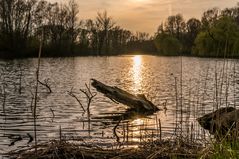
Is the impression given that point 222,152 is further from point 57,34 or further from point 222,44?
point 57,34

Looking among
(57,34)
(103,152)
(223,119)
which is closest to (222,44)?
(223,119)

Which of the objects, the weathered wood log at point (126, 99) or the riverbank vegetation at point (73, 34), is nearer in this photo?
the weathered wood log at point (126, 99)

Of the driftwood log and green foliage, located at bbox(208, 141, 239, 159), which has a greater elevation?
green foliage, located at bbox(208, 141, 239, 159)

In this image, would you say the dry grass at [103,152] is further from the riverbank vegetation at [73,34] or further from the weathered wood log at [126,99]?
the riverbank vegetation at [73,34]

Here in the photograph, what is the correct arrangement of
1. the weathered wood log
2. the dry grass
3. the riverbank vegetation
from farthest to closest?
the riverbank vegetation
the weathered wood log
the dry grass

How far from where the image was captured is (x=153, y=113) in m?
20.1

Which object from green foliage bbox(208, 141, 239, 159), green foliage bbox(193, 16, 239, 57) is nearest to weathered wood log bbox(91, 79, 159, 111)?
green foliage bbox(193, 16, 239, 57)

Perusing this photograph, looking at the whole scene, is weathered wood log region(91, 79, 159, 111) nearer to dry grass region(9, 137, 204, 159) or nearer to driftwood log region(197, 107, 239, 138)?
driftwood log region(197, 107, 239, 138)

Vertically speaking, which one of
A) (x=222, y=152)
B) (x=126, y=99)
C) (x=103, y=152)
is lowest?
(x=126, y=99)

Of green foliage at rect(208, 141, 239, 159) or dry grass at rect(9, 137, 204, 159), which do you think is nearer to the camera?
green foliage at rect(208, 141, 239, 159)

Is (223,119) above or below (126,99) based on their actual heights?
above

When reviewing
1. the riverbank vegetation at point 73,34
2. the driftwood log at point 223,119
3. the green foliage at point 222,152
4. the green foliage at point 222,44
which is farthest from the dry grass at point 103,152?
the riverbank vegetation at point 73,34

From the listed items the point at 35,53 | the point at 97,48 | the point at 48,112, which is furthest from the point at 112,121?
the point at 97,48

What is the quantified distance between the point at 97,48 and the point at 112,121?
12742 centimetres
